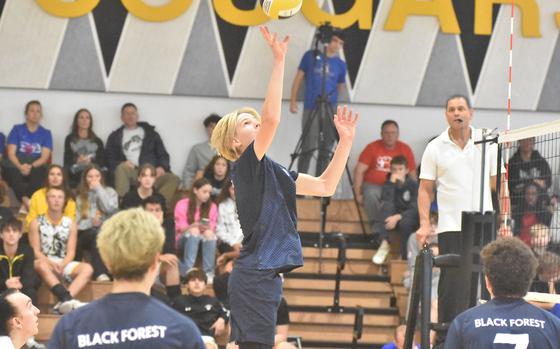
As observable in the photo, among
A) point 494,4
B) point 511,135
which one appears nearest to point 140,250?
point 511,135

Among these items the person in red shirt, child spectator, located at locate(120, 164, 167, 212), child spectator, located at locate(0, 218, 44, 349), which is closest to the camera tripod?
the person in red shirt

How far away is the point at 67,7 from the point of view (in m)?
14.9

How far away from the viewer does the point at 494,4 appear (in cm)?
1560

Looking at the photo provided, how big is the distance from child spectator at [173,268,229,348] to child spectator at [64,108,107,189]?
3.31 meters

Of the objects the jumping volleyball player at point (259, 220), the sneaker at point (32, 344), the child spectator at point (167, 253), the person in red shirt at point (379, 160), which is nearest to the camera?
the jumping volleyball player at point (259, 220)

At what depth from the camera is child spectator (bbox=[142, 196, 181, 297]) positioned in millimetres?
12102

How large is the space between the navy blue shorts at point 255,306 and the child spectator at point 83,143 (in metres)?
8.83

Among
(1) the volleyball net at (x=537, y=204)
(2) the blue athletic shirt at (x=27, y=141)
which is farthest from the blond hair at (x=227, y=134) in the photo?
(2) the blue athletic shirt at (x=27, y=141)

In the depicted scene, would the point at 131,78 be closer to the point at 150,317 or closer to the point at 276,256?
the point at 276,256

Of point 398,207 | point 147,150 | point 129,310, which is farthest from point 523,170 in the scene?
point 129,310

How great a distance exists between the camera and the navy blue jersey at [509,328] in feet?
15.6

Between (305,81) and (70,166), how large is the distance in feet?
11.5

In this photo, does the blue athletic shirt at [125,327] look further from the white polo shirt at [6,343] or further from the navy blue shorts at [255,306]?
the white polo shirt at [6,343]

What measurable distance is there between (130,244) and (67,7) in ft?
38.7
